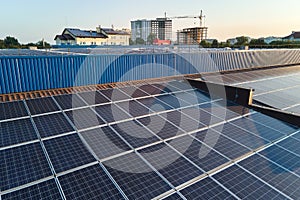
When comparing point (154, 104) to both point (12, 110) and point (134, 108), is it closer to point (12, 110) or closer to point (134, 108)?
point (134, 108)

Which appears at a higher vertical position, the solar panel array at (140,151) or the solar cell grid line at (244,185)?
the solar panel array at (140,151)

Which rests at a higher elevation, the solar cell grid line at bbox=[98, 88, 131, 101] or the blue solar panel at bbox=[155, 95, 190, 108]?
the solar cell grid line at bbox=[98, 88, 131, 101]

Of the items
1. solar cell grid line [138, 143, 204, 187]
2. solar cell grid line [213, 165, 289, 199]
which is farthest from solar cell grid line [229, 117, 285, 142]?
solar cell grid line [138, 143, 204, 187]

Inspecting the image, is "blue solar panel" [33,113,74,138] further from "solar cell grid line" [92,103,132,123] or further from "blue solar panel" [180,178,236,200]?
"blue solar panel" [180,178,236,200]

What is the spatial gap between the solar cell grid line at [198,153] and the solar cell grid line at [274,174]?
1056mm

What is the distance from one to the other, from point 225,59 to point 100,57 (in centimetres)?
1570

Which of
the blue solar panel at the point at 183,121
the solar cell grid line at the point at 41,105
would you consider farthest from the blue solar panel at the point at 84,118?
the blue solar panel at the point at 183,121

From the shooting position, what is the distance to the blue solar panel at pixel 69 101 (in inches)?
517

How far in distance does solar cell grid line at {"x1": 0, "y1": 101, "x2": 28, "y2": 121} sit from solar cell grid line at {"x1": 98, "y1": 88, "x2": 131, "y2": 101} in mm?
5351

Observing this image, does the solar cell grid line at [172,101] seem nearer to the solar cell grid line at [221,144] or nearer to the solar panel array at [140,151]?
the solar panel array at [140,151]

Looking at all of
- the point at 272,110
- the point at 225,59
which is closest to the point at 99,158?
the point at 272,110

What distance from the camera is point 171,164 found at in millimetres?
8719

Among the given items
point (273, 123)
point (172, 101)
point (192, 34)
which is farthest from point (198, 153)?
point (192, 34)

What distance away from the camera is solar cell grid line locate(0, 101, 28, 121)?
11359 millimetres
